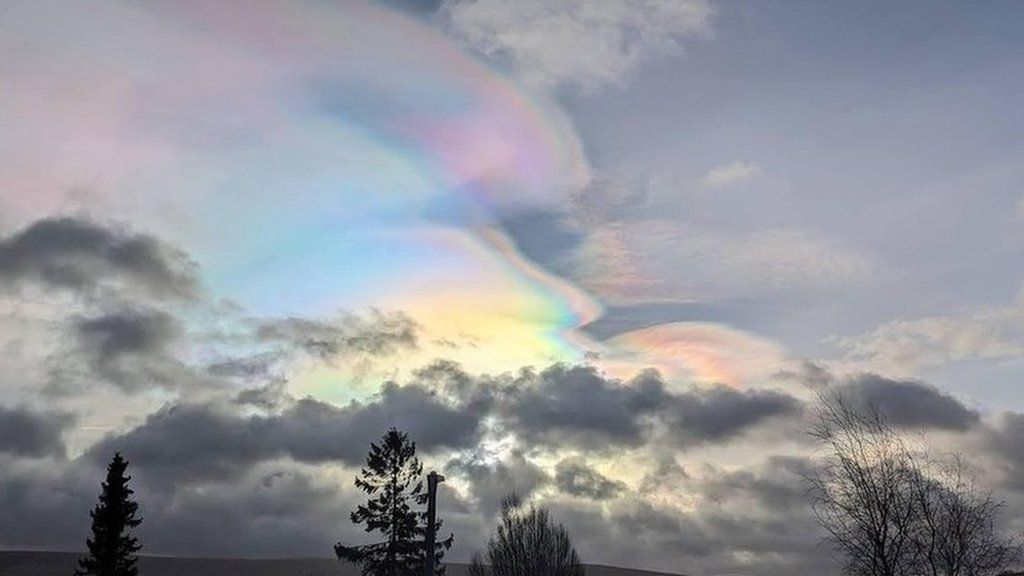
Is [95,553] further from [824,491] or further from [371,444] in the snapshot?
[824,491]

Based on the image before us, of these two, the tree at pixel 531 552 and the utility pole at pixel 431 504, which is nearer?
the utility pole at pixel 431 504

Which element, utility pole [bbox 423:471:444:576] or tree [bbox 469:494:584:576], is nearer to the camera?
utility pole [bbox 423:471:444:576]

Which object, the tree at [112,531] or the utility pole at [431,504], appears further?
the tree at [112,531]

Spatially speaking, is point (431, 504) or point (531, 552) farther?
point (531, 552)

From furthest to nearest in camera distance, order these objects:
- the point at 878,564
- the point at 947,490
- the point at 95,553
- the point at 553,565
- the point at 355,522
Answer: the point at 553,565 → the point at 355,522 → the point at 95,553 → the point at 947,490 → the point at 878,564

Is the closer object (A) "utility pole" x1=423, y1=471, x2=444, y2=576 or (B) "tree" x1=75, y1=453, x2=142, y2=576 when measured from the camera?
(A) "utility pole" x1=423, y1=471, x2=444, y2=576

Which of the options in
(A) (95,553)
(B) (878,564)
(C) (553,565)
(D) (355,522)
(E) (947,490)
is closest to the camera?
(B) (878,564)

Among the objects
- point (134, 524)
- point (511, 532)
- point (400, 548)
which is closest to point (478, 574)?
point (511, 532)

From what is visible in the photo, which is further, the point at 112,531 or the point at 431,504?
the point at 112,531
